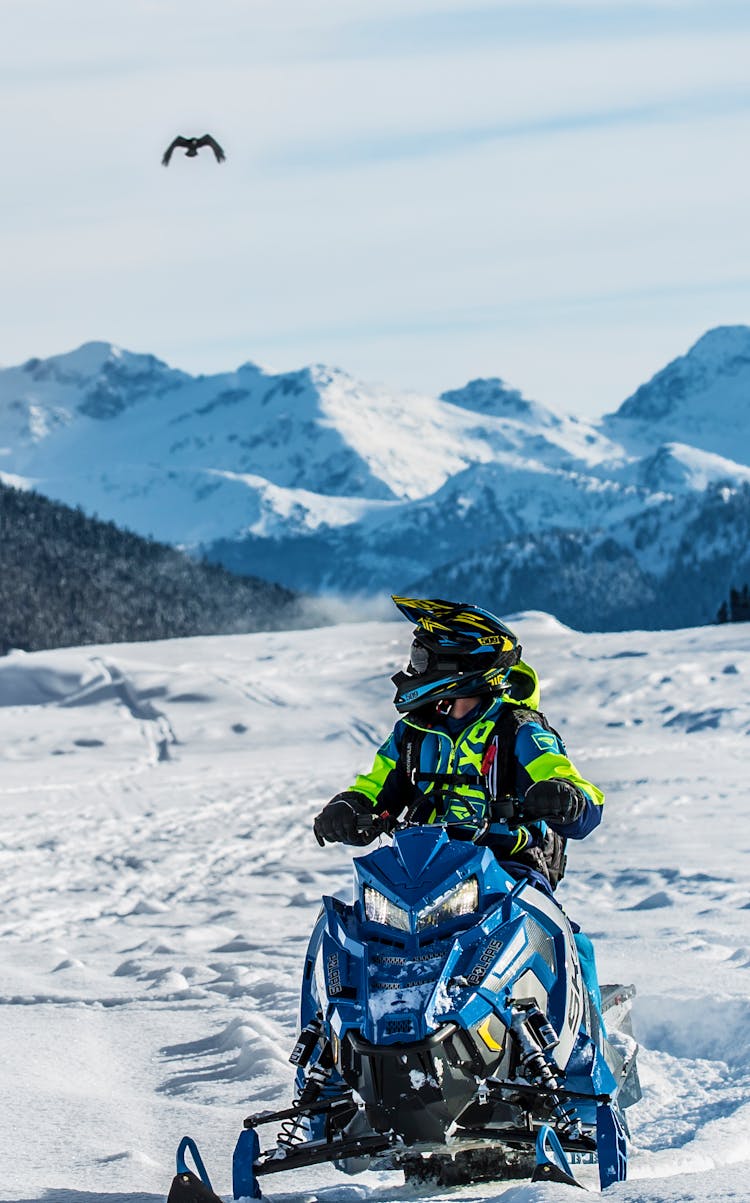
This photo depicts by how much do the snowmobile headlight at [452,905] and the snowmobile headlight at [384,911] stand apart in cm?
5

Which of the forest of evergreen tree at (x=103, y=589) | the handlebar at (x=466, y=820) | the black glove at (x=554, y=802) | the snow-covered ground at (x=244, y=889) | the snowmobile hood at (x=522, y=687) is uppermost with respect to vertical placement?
the forest of evergreen tree at (x=103, y=589)

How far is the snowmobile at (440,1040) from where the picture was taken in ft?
15.7

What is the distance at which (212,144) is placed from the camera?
47.2 feet

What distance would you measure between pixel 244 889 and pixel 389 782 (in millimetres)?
8341

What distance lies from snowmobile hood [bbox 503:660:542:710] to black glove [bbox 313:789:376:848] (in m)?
0.65

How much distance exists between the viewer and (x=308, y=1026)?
17.3ft

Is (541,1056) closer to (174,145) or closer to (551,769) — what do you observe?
(551,769)

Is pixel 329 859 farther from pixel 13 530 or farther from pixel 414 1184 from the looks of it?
pixel 13 530

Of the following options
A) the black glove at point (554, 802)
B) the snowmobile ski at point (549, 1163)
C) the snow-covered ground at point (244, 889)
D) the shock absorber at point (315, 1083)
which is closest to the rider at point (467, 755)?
the black glove at point (554, 802)

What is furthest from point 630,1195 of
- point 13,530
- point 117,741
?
point 13,530

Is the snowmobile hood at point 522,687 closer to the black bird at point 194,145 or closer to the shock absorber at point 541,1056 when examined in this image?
the shock absorber at point 541,1056

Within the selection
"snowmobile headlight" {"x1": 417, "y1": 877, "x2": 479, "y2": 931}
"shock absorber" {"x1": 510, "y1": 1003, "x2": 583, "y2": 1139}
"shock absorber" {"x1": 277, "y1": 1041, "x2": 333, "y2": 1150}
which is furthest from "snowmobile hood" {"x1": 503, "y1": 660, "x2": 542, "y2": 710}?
"shock absorber" {"x1": 277, "y1": 1041, "x2": 333, "y2": 1150}

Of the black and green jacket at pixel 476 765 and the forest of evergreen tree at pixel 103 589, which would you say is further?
the forest of evergreen tree at pixel 103 589

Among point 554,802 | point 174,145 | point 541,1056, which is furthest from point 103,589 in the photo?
point 541,1056
